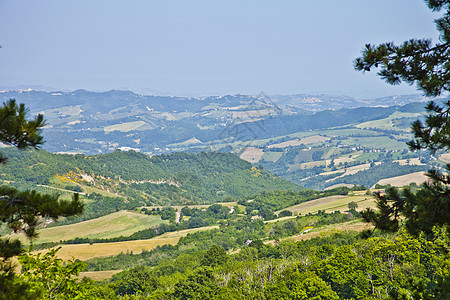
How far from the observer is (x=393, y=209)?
34.1 feet

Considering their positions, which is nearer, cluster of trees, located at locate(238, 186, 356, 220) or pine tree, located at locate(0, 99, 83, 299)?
pine tree, located at locate(0, 99, 83, 299)

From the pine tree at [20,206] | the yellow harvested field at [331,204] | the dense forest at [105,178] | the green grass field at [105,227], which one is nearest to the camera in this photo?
the pine tree at [20,206]

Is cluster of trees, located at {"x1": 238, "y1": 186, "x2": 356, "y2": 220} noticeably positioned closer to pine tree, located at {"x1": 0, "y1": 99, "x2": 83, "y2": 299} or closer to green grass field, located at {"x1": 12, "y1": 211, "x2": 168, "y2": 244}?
green grass field, located at {"x1": 12, "y1": 211, "x2": 168, "y2": 244}

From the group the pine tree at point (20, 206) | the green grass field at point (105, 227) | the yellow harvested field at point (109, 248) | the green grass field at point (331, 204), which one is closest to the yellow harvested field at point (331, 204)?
the green grass field at point (331, 204)

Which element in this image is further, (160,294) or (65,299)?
(160,294)

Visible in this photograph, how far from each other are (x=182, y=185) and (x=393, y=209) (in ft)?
618

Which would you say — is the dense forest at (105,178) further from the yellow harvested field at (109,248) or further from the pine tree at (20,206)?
the pine tree at (20,206)

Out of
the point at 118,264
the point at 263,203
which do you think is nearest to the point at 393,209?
the point at 118,264

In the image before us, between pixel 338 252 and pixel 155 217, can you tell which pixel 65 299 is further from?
pixel 155 217

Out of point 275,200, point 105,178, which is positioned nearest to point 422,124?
point 275,200

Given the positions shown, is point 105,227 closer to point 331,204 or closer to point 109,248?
point 109,248

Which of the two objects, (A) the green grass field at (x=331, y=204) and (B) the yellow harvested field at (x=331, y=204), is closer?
(B) the yellow harvested field at (x=331, y=204)

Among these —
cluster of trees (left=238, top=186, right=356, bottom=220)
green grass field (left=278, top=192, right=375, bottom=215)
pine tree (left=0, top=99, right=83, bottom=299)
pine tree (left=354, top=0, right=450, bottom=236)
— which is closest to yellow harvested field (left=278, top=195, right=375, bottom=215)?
green grass field (left=278, top=192, right=375, bottom=215)

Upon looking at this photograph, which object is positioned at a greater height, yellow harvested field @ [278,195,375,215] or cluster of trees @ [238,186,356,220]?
yellow harvested field @ [278,195,375,215]
